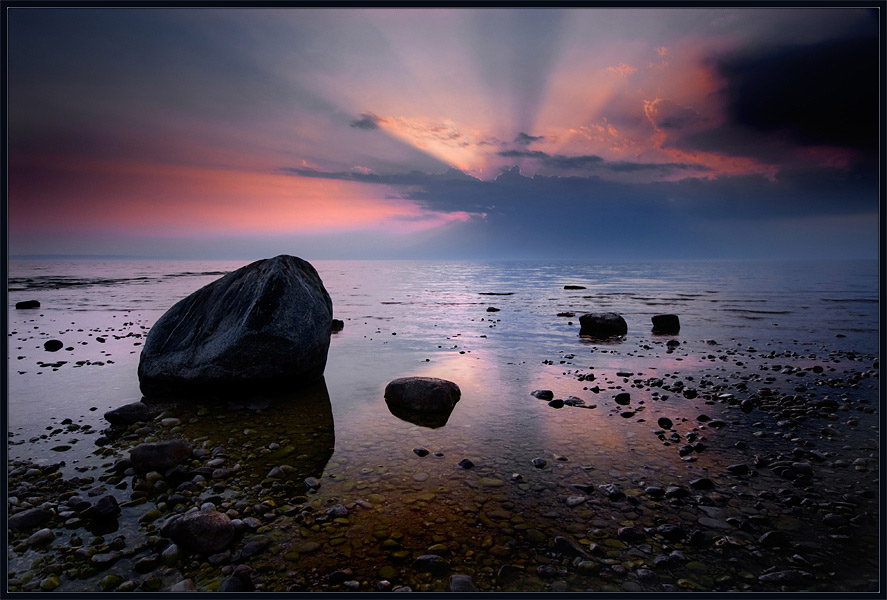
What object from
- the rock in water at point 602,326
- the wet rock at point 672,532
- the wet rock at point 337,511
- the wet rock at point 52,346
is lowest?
the wet rock at point 52,346

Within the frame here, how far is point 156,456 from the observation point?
6.90m

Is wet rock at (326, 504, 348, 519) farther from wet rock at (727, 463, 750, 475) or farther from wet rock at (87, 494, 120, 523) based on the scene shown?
wet rock at (727, 463, 750, 475)

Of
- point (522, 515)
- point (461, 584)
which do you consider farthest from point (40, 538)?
point (522, 515)

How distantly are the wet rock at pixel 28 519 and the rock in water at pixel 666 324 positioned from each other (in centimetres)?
2202

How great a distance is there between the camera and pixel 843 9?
17.1 feet

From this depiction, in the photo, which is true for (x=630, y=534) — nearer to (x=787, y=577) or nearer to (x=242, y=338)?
(x=787, y=577)

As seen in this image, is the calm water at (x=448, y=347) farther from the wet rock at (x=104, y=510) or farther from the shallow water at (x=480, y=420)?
the wet rock at (x=104, y=510)

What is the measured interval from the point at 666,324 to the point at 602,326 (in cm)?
377

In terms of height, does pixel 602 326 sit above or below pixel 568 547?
above

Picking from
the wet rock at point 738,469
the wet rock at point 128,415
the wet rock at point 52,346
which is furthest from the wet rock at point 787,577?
the wet rock at point 52,346

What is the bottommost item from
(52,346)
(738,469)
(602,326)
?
(52,346)

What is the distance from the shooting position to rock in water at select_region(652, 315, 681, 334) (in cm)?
2150

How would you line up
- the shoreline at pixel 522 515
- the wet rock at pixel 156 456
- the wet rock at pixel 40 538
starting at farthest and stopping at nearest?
the wet rock at pixel 156 456 → the wet rock at pixel 40 538 → the shoreline at pixel 522 515

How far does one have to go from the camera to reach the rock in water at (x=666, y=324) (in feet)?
70.5
